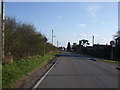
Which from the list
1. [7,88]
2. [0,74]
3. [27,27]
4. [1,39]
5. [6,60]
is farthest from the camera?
[27,27]

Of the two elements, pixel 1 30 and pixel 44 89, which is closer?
pixel 44 89

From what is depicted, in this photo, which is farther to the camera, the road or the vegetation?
the vegetation

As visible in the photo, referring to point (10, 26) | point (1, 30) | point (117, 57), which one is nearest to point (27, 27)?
point (10, 26)

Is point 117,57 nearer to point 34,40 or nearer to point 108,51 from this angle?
point 108,51

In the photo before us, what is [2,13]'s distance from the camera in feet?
57.8

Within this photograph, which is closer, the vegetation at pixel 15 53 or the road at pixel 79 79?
the road at pixel 79 79

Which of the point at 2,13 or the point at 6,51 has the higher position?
the point at 2,13

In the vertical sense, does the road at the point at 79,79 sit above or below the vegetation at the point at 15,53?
below

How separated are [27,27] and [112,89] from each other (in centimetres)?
2095

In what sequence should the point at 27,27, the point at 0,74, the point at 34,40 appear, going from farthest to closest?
the point at 34,40 → the point at 27,27 → the point at 0,74

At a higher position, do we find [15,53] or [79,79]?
[15,53]

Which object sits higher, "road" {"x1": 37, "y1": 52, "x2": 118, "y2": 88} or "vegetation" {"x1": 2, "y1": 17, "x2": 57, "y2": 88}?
"vegetation" {"x1": 2, "y1": 17, "x2": 57, "y2": 88}

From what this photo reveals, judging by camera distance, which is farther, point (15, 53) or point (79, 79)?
point (15, 53)

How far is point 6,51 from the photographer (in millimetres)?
19719
